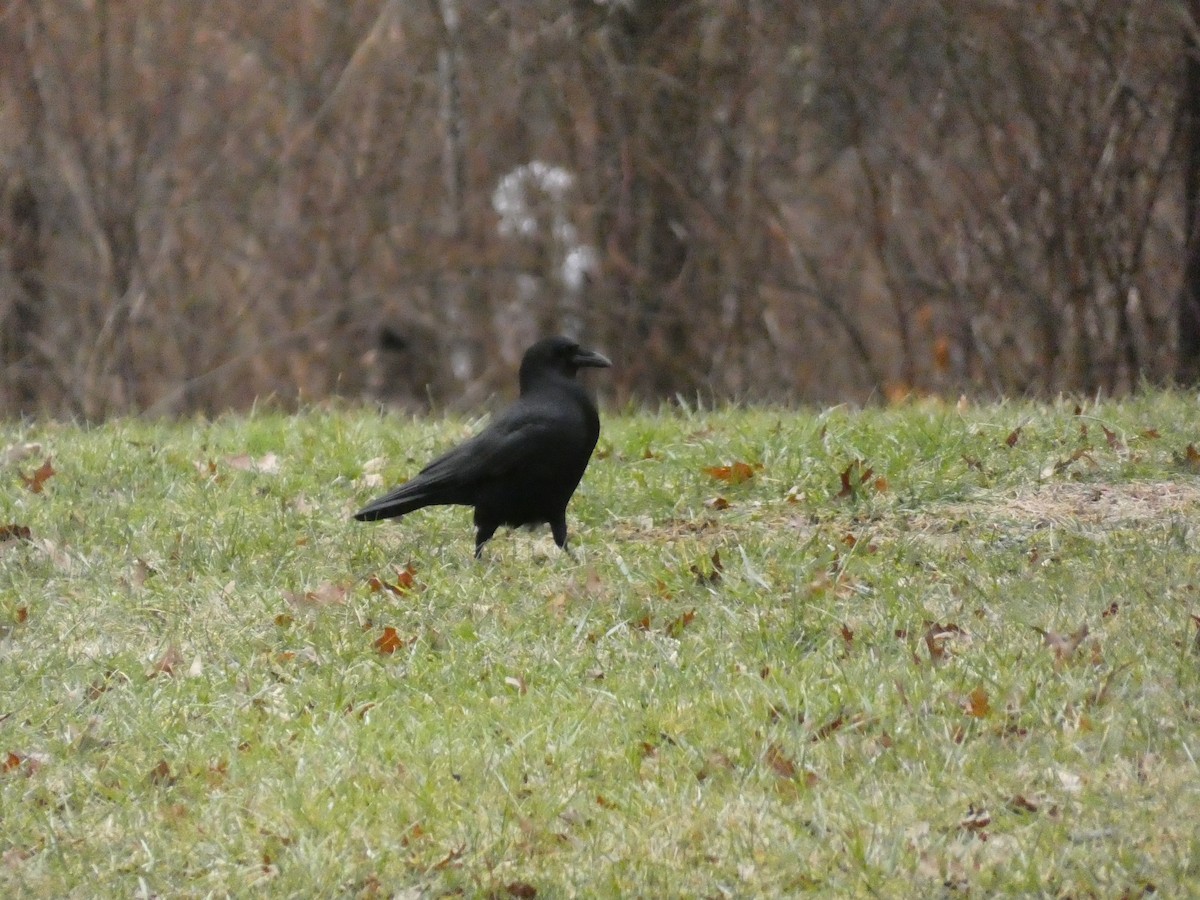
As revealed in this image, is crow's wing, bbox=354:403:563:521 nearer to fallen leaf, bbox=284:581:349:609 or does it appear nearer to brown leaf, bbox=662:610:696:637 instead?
fallen leaf, bbox=284:581:349:609

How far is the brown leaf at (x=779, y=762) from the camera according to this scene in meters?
5.07

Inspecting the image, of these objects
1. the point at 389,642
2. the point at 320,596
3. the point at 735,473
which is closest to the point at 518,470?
the point at 320,596

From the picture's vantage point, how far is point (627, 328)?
1503 centimetres

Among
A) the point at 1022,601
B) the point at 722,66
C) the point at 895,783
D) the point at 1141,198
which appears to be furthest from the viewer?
the point at 722,66

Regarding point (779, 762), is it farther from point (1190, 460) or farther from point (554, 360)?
point (1190, 460)

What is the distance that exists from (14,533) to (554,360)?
250 centimetres

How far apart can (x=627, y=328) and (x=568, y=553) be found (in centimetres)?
745

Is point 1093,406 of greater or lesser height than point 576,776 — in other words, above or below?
below

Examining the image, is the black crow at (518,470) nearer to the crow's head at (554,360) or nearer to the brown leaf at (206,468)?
the crow's head at (554,360)

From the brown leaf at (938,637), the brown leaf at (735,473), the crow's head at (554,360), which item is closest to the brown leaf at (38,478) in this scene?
the crow's head at (554,360)

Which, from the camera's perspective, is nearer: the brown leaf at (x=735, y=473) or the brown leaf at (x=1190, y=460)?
the brown leaf at (x=1190, y=460)

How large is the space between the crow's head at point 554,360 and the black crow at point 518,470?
170mm

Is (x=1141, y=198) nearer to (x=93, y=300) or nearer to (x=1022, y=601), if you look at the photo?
(x=1022, y=601)

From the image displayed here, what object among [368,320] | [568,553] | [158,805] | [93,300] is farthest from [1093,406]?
[93,300]
